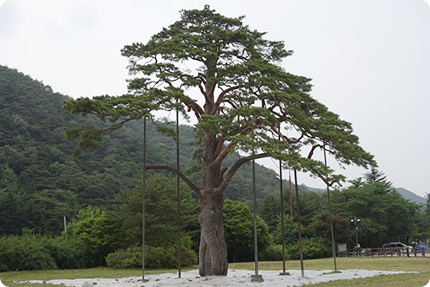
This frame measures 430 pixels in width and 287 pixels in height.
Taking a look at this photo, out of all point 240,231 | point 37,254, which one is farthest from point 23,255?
point 240,231

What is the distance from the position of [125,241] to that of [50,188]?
2782 centimetres

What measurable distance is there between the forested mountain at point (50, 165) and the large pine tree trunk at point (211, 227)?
100 ft

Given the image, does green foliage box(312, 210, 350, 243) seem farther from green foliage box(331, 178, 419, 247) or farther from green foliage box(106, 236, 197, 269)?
green foliage box(106, 236, 197, 269)

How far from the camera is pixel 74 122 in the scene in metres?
58.2

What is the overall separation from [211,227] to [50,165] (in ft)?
133

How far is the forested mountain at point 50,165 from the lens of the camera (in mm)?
41875

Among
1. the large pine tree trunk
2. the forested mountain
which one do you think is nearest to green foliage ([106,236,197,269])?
the large pine tree trunk

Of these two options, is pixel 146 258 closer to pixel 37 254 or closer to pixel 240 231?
pixel 37 254

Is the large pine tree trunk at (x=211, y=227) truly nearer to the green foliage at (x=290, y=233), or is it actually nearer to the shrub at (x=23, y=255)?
the shrub at (x=23, y=255)

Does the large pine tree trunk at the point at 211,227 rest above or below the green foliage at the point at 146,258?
above

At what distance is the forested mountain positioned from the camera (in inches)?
1649

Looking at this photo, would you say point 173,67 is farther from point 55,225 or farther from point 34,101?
point 34,101

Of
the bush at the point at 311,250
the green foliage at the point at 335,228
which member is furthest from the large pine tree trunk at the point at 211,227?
the green foliage at the point at 335,228

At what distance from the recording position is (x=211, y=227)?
1467 centimetres
